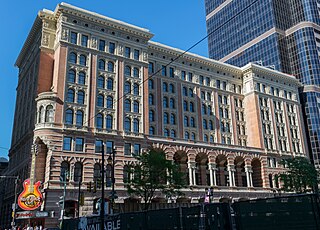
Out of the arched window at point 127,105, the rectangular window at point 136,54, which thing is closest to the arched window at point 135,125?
the arched window at point 127,105

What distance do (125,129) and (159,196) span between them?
1171cm

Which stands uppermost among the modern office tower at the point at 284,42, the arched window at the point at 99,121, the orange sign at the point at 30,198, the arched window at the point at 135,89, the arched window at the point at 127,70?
the modern office tower at the point at 284,42

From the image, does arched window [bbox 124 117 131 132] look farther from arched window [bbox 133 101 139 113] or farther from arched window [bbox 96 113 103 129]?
arched window [bbox 96 113 103 129]

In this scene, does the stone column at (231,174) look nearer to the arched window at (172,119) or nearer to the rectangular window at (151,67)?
the arched window at (172,119)

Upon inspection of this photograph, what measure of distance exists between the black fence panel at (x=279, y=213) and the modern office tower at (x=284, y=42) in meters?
76.3

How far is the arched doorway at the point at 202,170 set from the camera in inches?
2327

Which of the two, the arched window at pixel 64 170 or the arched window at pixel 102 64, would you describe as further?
the arched window at pixel 102 64

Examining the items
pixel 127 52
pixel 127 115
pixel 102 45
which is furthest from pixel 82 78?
pixel 127 52

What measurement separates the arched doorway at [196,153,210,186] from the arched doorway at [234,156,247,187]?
785 cm

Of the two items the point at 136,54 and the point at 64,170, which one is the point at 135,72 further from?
the point at 64,170

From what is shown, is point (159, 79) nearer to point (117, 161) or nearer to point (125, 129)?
point (125, 129)

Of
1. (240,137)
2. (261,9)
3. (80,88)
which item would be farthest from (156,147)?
(261,9)

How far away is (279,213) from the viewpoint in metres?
11.6

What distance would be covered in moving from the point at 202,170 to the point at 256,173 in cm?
1502
